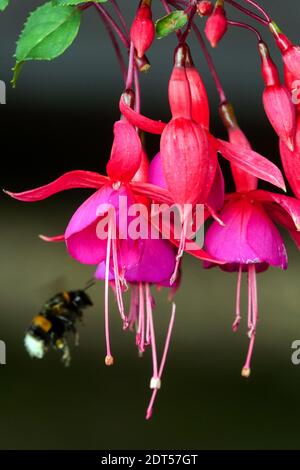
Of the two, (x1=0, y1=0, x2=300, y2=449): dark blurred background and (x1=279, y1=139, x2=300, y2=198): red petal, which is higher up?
(x1=279, y1=139, x2=300, y2=198): red petal

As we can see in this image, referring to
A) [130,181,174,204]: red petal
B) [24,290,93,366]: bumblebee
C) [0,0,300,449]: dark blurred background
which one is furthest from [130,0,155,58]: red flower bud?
[0,0,300,449]: dark blurred background

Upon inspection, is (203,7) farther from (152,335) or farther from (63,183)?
(152,335)

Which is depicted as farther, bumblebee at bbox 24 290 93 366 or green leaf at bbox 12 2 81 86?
bumblebee at bbox 24 290 93 366

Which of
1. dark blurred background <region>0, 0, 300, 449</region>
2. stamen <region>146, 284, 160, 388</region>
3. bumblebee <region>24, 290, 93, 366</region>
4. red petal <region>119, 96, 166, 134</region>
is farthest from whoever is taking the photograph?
dark blurred background <region>0, 0, 300, 449</region>

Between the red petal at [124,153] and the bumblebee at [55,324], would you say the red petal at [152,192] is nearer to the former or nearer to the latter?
the red petal at [124,153]

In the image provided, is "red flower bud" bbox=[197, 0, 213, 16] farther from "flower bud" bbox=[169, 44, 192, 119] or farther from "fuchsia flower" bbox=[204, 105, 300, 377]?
"fuchsia flower" bbox=[204, 105, 300, 377]

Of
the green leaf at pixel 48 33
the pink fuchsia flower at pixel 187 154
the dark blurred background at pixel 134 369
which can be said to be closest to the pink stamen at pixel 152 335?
the pink fuchsia flower at pixel 187 154
